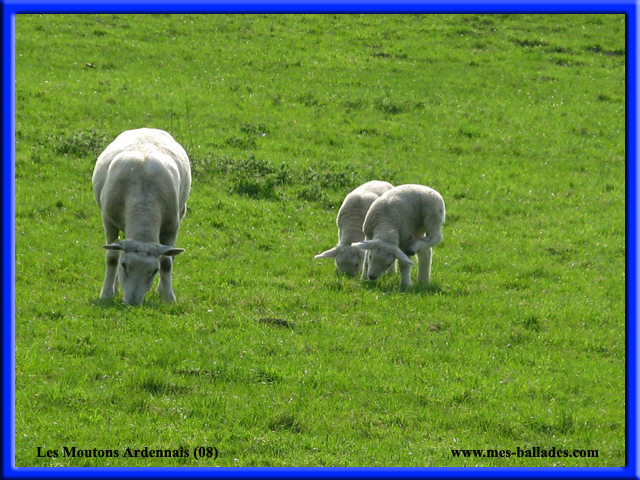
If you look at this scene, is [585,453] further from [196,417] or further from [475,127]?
[475,127]

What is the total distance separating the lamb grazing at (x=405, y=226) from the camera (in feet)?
46.7

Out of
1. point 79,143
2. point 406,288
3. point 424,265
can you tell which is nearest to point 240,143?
point 79,143

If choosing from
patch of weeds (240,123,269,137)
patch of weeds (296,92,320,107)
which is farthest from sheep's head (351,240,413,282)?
patch of weeds (296,92,320,107)

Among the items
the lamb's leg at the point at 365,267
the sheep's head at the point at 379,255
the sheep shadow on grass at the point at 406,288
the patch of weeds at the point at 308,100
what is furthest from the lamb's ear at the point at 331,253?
the patch of weeds at the point at 308,100

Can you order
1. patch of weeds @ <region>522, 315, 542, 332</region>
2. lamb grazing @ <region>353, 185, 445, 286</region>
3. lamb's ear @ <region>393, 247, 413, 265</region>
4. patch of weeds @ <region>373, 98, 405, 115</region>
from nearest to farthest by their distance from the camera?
patch of weeds @ <region>522, 315, 542, 332</region> → lamb's ear @ <region>393, 247, 413, 265</region> → lamb grazing @ <region>353, 185, 445, 286</region> → patch of weeds @ <region>373, 98, 405, 115</region>

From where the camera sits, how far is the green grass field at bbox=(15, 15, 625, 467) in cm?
910

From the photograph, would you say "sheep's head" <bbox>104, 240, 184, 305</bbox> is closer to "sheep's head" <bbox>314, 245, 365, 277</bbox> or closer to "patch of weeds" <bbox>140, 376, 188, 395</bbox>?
"patch of weeds" <bbox>140, 376, 188, 395</bbox>

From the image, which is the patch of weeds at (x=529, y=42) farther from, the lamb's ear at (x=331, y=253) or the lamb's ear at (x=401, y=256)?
the lamb's ear at (x=401, y=256)

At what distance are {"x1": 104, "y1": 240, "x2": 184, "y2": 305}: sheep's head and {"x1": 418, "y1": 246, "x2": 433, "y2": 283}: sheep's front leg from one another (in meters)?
4.36

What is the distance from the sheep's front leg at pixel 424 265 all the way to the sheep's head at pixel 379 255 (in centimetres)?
49

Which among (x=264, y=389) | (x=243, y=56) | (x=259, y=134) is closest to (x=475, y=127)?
(x=259, y=134)

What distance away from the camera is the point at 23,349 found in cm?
1034

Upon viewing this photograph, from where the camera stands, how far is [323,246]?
1627 cm

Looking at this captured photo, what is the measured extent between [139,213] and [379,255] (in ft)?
12.6
